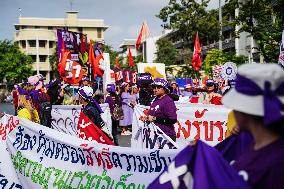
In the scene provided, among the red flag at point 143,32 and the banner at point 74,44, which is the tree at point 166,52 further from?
the banner at point 74,44

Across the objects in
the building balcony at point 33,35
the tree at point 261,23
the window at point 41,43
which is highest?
the building balcony at point 33,35

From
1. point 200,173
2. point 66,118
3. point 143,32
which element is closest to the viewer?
point 200,173

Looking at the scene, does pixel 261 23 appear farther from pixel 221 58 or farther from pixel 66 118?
pixel 66 118

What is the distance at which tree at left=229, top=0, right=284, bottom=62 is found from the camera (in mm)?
19172

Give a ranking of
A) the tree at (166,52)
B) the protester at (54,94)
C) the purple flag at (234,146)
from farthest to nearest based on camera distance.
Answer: the tree at (166,52), the protester at (54,94), the purple flag at (234,146)

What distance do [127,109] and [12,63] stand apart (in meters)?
60.2

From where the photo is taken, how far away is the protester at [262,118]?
218cm

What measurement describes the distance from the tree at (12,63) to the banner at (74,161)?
7044cm

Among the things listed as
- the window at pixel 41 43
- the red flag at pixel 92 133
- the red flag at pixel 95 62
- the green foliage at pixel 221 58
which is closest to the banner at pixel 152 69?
the green foliage at pixel 221 58

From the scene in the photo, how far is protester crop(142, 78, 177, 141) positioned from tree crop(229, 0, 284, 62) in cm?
1202

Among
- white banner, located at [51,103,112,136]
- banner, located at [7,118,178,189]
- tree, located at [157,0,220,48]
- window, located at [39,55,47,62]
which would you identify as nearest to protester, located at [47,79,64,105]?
white banner, located at [51,103,112,136]

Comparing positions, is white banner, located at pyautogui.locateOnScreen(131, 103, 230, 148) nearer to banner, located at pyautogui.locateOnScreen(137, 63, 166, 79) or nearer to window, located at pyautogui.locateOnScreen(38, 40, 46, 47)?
banner, located at pyautogui.locateOnScreen(137, 63, 166, 79)

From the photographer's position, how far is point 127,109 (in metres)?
17.6

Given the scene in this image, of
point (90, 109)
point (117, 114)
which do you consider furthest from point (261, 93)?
point (117, 114)
